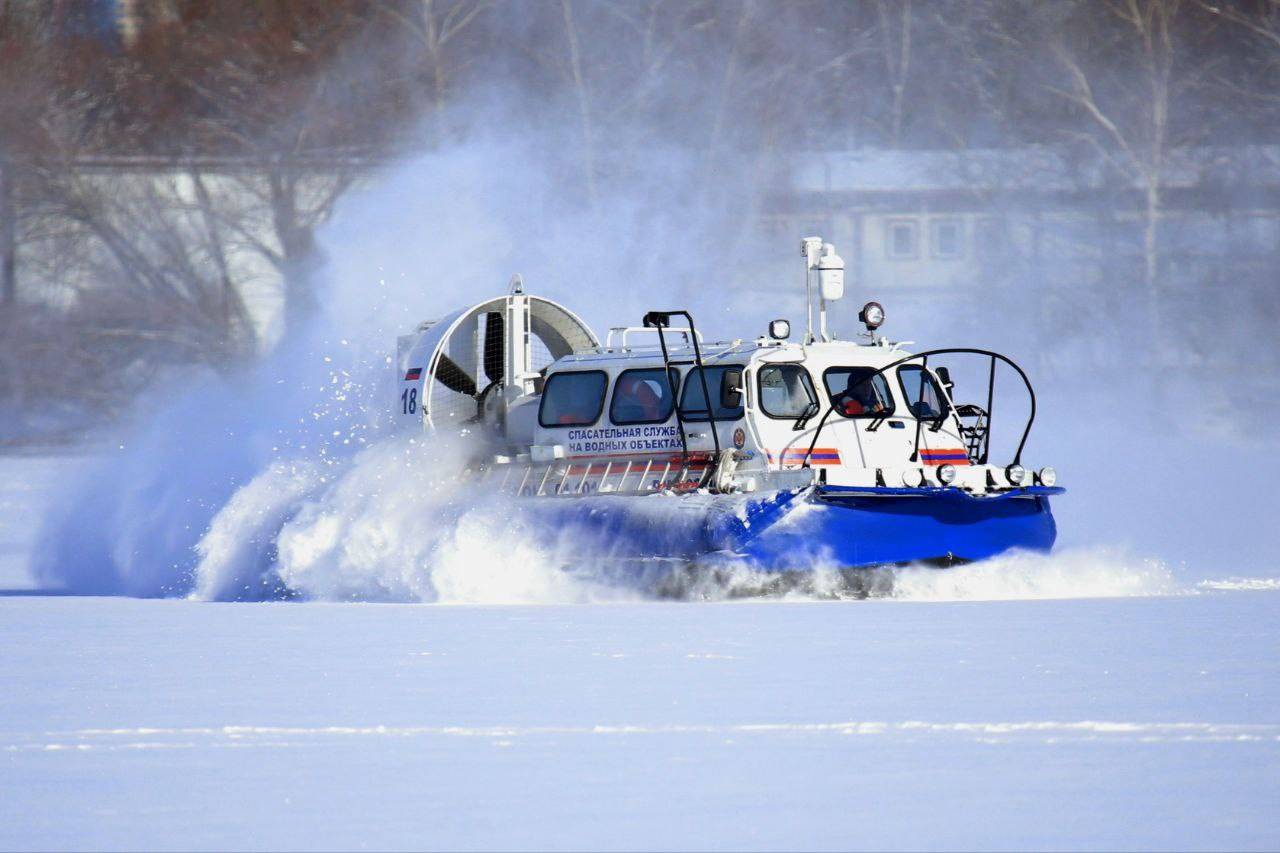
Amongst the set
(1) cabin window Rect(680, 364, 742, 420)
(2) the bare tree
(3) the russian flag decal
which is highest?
(2) the bare tree

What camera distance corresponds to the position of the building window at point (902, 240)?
42062 millimetres

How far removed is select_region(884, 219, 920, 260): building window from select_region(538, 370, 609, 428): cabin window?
A: 26895mm

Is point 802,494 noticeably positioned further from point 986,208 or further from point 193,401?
point 986,208

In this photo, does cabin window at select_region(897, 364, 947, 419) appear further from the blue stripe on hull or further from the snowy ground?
the snowy ground

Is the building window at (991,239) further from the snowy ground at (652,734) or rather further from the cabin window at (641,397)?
the snowy ground at (652,734)

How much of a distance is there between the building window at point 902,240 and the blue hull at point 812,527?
28058 mm

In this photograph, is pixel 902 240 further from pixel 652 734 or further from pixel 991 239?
pixel 652 734

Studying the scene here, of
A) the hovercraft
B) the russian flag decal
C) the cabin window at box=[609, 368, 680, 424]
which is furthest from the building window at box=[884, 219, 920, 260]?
the cabin window at box=[609, 368, 680, 424]

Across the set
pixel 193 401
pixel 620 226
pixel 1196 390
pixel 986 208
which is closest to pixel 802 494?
pixel 193 401

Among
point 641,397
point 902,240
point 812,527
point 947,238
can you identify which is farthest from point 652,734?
point 902,240

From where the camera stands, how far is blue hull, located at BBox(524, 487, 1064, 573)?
13.4m

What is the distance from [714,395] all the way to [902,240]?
95.8 ft

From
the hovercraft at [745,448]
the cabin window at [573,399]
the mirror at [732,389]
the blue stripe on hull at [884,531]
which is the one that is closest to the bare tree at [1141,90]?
the hovercraft at [745,448]

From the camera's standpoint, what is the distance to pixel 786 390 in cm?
1461
